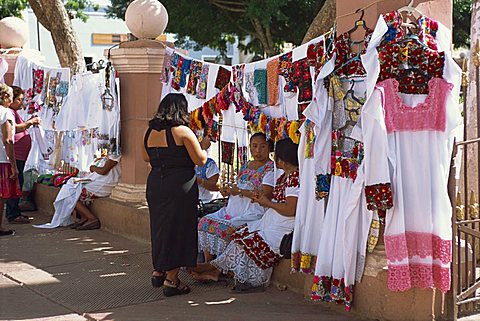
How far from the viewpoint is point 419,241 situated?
5.11 metres

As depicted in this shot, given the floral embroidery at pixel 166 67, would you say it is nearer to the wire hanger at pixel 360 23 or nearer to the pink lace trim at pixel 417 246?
the wire hanger at pixel 360 23

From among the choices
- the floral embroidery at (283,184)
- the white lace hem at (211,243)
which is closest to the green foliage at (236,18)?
the white lace hem at (211,243)

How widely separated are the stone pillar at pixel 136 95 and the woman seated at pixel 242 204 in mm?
2039

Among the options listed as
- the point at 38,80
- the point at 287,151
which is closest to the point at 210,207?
the point at 287,151

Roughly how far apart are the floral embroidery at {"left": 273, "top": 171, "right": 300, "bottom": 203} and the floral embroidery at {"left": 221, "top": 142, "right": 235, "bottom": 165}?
53.1 inches

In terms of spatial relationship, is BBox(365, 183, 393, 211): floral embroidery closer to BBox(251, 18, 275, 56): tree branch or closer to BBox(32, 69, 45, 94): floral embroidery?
BBox(32, 69, 45, 94): floral embroidery

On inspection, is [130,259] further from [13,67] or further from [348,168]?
[13,67]

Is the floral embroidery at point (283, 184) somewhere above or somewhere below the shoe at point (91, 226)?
above

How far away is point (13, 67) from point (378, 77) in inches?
340

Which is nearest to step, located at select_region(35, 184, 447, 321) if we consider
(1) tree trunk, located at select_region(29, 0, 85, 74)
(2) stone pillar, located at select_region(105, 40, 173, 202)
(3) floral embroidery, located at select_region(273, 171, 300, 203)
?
(3) floral embroidery, located at select_region(273, 171, 300, 203)

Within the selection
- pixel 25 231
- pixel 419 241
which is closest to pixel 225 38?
pixel 25 231

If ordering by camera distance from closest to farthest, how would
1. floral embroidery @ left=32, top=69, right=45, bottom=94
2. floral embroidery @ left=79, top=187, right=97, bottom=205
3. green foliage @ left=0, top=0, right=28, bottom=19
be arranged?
1. floral embroidery @ left=79, top=187, right=97, bottom=205
2. floral embroidery @ left=32, top=69, right=45, bottom=94
3. green foliage @ left=0, top=0, right=28, bottom=19

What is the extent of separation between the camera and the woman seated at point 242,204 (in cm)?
659

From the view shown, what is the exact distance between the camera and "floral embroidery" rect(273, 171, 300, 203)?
6125mm
